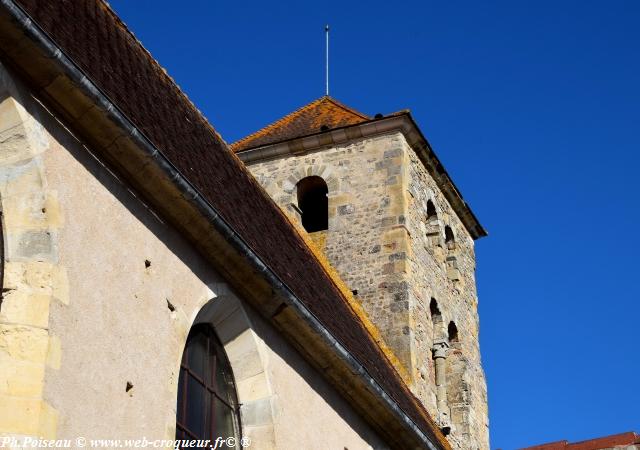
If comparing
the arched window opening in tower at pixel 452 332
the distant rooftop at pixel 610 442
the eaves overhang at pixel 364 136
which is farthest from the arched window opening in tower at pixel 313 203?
the distant rooftop at pixel 610 442

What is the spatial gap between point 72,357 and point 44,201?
2.98 ft

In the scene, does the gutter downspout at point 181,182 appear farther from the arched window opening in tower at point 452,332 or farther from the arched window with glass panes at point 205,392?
the arched window opening in tower at point 452,332

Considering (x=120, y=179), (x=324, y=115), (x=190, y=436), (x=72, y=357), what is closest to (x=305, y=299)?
(x=190, y=436)

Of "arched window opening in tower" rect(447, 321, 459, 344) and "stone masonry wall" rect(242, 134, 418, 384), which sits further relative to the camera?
"arched window opening in tower" rect(447, 321, 459, 344)

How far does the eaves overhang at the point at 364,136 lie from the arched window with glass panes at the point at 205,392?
27.8ft

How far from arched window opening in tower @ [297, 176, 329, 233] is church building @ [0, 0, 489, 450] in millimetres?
2787

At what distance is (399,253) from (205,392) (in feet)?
25.2

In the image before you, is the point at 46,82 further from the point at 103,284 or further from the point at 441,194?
the point at 441,194

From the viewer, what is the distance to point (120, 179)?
784cm

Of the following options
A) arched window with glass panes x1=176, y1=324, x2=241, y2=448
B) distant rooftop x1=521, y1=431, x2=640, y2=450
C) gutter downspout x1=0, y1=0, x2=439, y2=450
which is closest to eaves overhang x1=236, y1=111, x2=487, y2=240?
distant rooftop x1=521, y1=431, x2=640, y2=450

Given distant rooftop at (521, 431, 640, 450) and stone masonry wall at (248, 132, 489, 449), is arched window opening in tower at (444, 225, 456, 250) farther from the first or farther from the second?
distant rooftop at (521, 431, 640, 450)

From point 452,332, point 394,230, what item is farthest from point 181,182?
point 452,332

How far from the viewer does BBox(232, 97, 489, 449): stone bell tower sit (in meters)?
16.0

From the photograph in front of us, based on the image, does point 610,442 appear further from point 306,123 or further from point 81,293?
point 81,293
